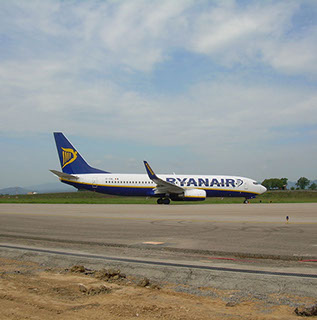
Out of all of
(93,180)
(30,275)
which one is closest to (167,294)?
(30,275)

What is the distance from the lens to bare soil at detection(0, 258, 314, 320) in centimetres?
451

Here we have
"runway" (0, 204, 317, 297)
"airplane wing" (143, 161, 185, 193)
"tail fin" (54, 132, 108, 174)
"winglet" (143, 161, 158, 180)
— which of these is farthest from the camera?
"tail fin" (54, 132, 108, 174)

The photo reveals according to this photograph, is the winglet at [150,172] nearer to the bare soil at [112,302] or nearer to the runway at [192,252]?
the runway at [192,252]

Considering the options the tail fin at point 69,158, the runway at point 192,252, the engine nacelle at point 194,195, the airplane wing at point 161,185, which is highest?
the tail fin at point 69,158

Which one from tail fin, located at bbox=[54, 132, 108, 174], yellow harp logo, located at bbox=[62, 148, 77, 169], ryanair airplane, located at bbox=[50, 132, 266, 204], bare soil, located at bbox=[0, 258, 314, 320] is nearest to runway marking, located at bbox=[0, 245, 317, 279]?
bare soil, located at bbox=[0, 258, 314, 320]

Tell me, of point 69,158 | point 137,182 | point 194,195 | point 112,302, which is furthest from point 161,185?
point 112,302

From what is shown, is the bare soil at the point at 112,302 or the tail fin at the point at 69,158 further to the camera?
the tail fin at the point at 69,158

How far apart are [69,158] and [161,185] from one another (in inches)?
453

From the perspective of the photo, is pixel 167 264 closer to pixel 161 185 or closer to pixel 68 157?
pixel 161 185

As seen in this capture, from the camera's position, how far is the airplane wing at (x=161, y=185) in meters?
37.0

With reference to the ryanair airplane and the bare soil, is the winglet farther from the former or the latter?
the bare soil

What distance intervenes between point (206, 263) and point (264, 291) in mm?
2281

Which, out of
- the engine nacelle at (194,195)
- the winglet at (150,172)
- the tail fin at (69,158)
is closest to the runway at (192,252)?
the winglet at (150,172)

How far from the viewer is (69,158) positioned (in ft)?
133
